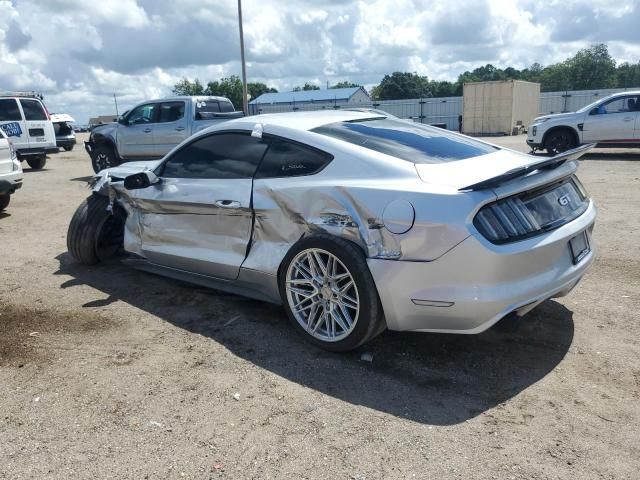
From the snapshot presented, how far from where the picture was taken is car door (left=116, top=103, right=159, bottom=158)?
509 inches

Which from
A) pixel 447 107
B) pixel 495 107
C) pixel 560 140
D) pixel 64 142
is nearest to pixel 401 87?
pixel 447 107

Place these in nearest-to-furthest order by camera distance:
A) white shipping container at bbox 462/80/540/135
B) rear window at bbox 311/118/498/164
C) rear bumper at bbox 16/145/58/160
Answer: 1. rear window at bbox 311/118/498/164
2. rear bumper at bbox 16/145/58/160
3. white shipping container at bbox 462/80/540/135

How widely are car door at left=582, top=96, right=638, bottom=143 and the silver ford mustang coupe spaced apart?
12.4m

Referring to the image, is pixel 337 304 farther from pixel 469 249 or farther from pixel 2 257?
pixel 2 257

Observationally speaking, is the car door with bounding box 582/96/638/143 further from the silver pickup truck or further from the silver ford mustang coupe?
the silver ford mustang coupe

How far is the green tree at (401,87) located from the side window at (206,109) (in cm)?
8995

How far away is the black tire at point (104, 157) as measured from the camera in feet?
45.0

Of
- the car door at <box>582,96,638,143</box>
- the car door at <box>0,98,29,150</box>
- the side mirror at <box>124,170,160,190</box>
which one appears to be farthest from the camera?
the car door at <box>0,98,29,150</box>

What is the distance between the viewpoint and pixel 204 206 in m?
4.42

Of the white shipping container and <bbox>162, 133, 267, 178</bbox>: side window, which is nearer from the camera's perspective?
<bbox>162, 133, 267, 178</bbox>: side window

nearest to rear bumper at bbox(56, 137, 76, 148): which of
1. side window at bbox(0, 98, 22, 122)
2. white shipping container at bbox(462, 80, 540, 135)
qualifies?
side window at bbox(0, 98, 22, 122)

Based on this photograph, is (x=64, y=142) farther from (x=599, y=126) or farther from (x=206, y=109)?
(x=599, y=126)

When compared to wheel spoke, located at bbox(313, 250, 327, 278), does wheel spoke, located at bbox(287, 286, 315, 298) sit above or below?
below

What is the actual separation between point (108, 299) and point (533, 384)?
3.55 meters
